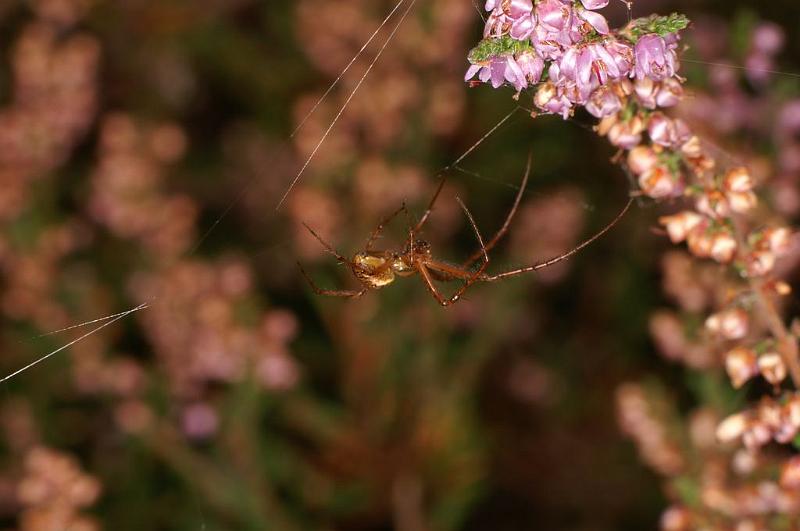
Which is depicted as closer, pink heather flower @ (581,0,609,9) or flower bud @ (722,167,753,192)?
pink heather flower @ (581,0,609,9)

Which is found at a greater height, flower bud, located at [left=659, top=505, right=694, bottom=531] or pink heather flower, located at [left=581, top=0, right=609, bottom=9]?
pink heather flower, located at [left=581, top=0, right=609, bottom=9]

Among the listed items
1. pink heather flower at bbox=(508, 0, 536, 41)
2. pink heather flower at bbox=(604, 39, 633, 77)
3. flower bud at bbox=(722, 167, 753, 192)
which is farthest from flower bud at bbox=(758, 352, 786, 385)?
pink heather flower at bbox=(508, 0, 536, 41)

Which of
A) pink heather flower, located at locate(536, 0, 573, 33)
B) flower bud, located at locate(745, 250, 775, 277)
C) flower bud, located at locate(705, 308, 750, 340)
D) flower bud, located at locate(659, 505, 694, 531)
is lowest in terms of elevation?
flower bud, located at locate(659, 505, 694, 531)

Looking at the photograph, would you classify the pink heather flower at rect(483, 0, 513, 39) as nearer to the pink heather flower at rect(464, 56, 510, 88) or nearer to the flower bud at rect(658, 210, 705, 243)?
the pink heather flower at rect(464, 56, 510, 88)

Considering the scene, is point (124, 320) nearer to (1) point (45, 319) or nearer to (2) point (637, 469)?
(1) point (45, 319)

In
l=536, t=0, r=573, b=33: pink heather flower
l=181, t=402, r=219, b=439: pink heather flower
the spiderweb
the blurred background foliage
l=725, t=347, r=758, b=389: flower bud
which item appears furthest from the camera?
l=181, t=402, r=219, b=439: pink heather flower

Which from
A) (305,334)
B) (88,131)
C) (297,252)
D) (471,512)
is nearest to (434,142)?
(297,252)

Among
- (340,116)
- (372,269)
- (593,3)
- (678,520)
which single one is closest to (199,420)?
(340,116)

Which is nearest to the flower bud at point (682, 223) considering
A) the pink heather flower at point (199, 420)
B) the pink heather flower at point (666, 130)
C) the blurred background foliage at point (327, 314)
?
the pink heather flower at point (666, 130)
